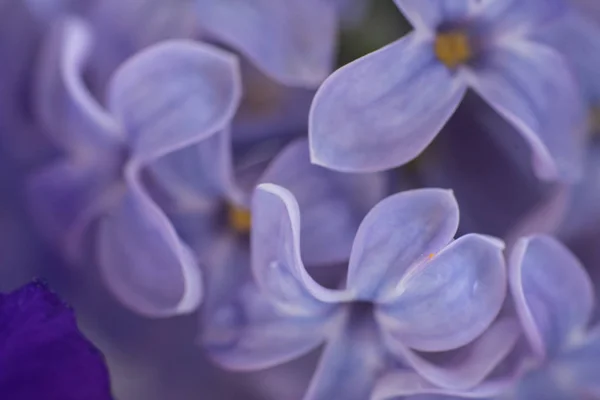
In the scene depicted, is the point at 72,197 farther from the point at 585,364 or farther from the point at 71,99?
the point at 585,364

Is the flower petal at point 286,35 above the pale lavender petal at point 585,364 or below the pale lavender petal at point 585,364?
above

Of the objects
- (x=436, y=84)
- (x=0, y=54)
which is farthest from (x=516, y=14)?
(x=0, y=54)

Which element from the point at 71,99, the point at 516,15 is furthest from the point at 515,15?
the point at 71,99

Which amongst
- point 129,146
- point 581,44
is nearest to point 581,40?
point 581,44

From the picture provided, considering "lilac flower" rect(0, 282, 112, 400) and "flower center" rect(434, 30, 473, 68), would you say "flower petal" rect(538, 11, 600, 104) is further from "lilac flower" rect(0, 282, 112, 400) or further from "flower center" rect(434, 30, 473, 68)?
"lilac flower" rect(0, 282, 112, 400)

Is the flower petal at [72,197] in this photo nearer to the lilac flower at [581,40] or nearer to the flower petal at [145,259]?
the flower petal at [145,259]

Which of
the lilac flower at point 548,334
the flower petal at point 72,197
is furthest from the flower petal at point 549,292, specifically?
the flower petal at point 72,197

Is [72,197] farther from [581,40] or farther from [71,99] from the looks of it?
[581,40]
